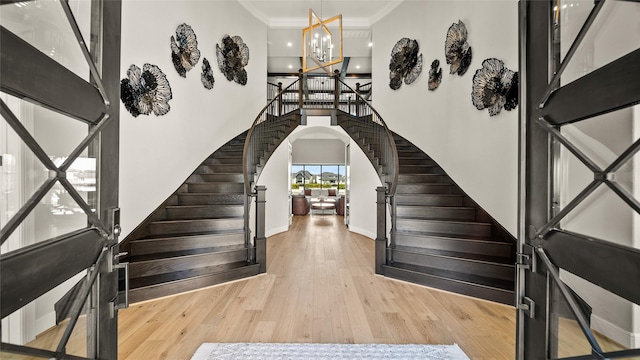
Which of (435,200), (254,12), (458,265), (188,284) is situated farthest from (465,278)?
(254,12)

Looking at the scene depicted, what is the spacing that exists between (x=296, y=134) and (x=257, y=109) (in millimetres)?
1178

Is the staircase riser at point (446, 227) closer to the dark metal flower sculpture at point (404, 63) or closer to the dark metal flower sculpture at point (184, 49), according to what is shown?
the dark metal flower sculpture at point (404, 63)

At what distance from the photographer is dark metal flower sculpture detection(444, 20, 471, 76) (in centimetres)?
432

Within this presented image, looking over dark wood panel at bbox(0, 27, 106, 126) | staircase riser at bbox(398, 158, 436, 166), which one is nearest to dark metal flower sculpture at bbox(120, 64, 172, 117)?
dark wood panel at bbox(0, 27, 106, 126)

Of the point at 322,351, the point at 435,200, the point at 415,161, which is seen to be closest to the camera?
the point at 322,351

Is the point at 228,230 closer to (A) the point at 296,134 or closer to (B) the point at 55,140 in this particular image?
(B) the point at 55,140

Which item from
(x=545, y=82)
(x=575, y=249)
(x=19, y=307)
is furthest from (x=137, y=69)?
(x=575, y=249)

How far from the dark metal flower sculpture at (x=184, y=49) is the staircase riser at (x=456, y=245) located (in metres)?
4.29

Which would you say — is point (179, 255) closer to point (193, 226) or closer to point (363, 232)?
point (193, 226)

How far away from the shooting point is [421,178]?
191 inches

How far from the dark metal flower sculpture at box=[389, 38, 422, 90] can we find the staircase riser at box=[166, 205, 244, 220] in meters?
4.35

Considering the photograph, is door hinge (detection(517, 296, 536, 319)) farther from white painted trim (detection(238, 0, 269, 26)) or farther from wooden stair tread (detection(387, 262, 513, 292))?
white painted trim (detection(238, 0, 269, 26))

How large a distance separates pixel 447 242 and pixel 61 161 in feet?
12.3

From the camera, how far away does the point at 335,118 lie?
6309 millimetres
